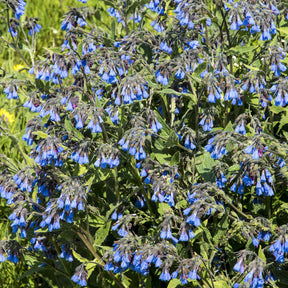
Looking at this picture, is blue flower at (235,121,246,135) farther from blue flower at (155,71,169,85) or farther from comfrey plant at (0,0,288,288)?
blue flower at (155,71,169,85)

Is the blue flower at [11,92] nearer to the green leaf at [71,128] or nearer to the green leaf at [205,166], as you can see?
the green leaf at [71,128]

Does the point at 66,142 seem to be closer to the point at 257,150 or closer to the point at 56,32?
the point at 257,150

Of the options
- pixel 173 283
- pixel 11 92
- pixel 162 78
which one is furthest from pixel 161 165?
pixel 11 92

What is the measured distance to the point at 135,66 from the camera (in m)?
3.44

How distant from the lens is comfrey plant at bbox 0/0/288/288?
107 inches

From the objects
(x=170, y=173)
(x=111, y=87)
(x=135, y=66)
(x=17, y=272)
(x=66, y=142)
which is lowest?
(x=17, y=272)

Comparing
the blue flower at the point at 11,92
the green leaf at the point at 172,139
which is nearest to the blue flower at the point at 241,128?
the green leaf at the point at 172,139

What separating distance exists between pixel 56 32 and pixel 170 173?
188 inches

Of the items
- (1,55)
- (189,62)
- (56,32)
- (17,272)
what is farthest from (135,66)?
(1,55)

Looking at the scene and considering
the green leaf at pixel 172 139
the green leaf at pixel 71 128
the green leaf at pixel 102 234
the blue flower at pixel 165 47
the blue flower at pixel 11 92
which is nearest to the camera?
the green leaf at pixel 172 139

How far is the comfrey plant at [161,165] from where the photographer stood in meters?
2.71

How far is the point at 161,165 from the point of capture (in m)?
3.10

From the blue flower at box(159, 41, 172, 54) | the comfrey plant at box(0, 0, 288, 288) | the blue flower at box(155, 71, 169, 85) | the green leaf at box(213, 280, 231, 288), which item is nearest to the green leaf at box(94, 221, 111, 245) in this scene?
the comfrey plant at box(0, 0, 288, 288)

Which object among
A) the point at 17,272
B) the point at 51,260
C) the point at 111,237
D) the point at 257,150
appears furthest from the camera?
the point at 17,272
